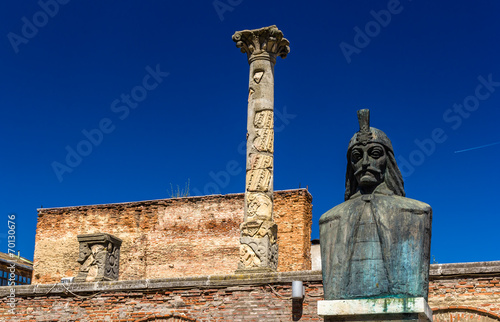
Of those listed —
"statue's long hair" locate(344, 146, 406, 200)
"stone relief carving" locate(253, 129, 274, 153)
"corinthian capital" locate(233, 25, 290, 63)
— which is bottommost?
"statue's long hair" locate(344, 146, 406, 200)

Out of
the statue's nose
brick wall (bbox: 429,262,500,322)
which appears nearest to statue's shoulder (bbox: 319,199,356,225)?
the statue's nose

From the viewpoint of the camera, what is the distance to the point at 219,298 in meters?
10.9

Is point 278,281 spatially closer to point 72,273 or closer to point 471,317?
point 471,317

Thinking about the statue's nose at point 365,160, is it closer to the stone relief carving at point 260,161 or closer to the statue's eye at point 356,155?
the statue's eye at point 356,155

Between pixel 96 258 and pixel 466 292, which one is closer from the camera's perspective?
pixel 466 292

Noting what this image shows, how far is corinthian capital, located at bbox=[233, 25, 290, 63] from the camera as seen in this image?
42.0 feet

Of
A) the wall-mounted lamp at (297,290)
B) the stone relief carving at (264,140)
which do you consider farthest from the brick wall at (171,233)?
the wall-mounted lamp at (297,290)

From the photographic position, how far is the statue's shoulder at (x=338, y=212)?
4180 millimetres

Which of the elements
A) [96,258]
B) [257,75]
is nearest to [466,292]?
[257,75]

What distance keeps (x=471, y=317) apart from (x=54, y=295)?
714cm

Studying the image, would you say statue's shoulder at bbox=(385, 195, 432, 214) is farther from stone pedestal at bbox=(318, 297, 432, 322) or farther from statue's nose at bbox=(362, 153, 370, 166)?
stone pedestal at bbox=(318, 297, 432, 322)

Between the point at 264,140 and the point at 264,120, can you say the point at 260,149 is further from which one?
the point at 264,120

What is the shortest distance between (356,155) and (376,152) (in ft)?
0.43

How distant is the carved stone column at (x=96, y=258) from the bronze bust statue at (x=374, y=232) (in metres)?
9.62
